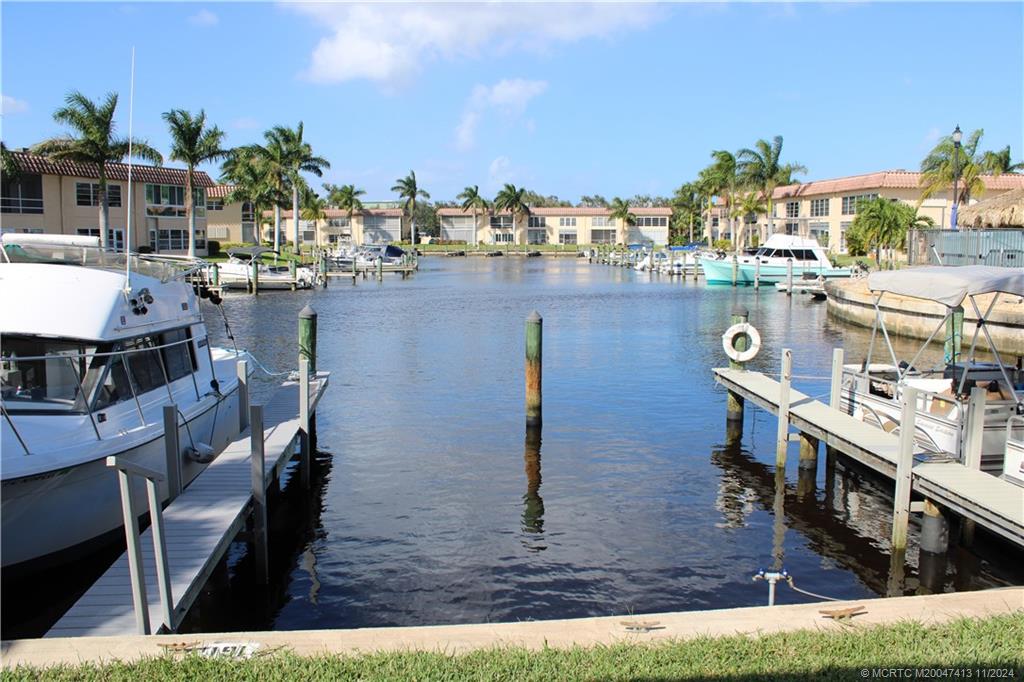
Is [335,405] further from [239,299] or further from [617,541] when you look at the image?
[239,299]

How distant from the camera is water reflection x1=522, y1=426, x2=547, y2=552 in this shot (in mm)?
12992

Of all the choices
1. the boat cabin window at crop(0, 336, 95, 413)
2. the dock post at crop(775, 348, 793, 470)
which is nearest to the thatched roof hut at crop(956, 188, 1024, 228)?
the dock post at crop(775, 348, 793, 470)

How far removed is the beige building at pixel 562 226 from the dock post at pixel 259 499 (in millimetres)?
128774

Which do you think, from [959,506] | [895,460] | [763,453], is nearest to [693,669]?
[959,506]

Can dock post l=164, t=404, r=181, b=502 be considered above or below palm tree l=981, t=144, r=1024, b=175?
below

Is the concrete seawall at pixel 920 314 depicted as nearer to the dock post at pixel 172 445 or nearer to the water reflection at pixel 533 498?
the water reflection at pixel 533 498

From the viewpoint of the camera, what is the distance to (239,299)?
51938 millimetres

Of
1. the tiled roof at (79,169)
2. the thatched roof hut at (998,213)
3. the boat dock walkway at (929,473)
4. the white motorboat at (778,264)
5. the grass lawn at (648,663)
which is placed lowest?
the grass lawn at (648,663)

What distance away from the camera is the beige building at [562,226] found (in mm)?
139000

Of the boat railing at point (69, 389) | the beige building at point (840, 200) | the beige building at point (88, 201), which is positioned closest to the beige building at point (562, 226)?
the beige building at point (840, 200)

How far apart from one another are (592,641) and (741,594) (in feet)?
15.3

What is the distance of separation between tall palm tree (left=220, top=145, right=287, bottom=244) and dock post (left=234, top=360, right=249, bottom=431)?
68.9m

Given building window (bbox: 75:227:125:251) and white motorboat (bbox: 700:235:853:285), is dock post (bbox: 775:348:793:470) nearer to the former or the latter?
white motorboat (bbox: 700:235:853:285)

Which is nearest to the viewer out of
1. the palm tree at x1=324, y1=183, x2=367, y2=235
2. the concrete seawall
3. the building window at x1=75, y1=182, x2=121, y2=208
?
the concrete seawall
